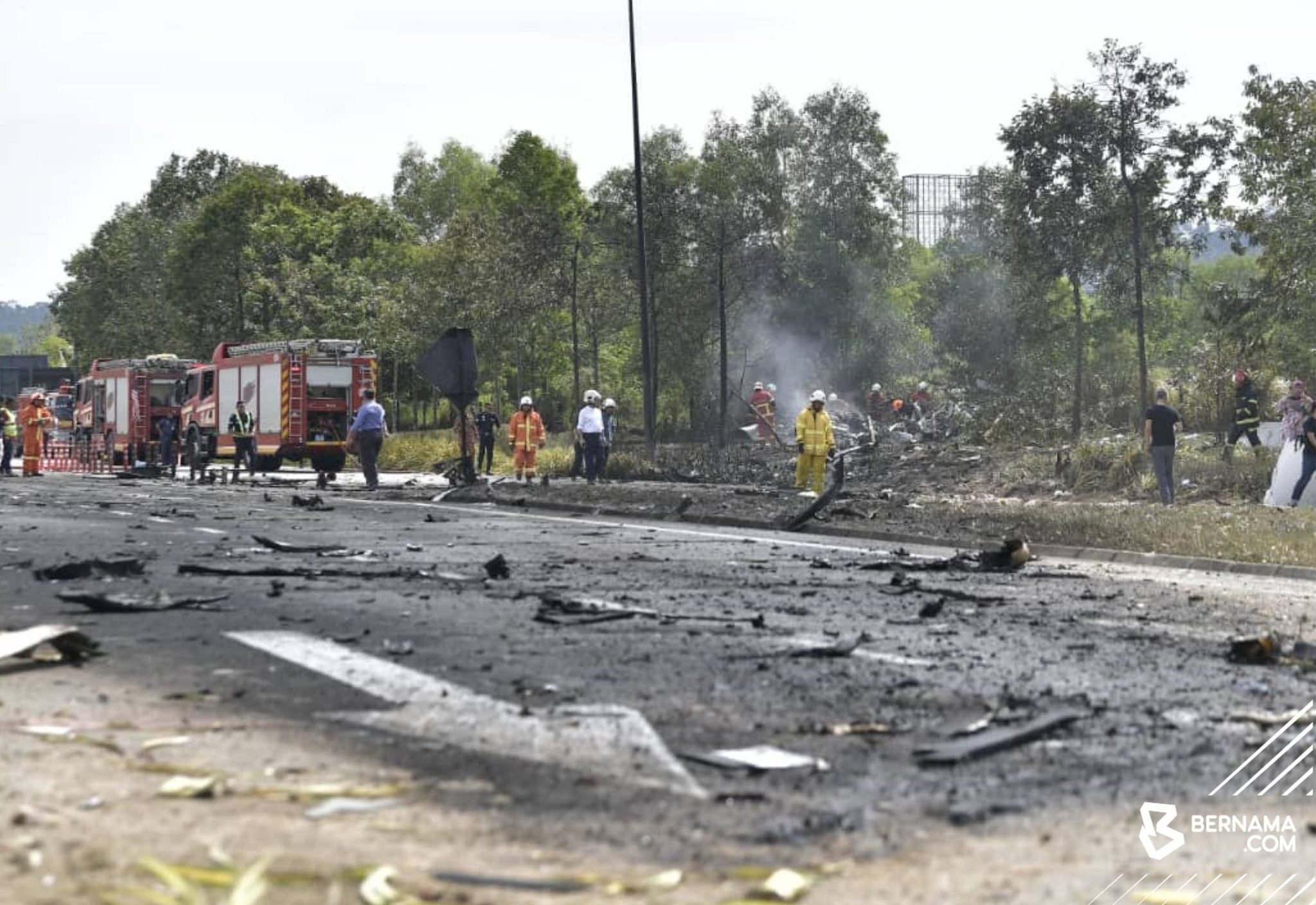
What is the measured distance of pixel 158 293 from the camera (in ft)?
317

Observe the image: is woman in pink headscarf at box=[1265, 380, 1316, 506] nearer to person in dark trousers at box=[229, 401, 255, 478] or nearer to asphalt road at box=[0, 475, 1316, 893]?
asphalt road at box=[0, 475, 1316, 893]

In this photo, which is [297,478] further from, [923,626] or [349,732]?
[349,732]

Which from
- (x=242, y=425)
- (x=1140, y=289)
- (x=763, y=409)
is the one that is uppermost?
(x=1140, y=289)

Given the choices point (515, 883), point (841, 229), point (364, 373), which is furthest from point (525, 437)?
point (841, 229)

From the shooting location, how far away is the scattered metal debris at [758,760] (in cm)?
641

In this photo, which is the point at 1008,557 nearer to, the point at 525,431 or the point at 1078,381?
the point at 525,431

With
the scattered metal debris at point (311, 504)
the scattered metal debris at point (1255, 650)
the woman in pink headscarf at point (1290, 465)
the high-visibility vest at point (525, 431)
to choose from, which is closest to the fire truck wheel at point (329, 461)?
the high-visibility vest at point (525, 431)

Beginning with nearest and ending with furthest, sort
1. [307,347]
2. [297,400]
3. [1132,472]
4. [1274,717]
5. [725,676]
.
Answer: [1274,717], [725,676], [1132,472], [297,400], [307,347]

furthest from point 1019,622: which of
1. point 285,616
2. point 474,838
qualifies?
point 474,838

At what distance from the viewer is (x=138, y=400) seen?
2196 inches

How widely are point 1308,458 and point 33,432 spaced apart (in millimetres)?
32909

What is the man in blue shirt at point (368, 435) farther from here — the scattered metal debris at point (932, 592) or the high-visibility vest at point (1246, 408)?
the scattered metal debris at point (932, 592)

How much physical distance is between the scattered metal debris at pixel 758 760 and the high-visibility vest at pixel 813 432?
74.4 feet

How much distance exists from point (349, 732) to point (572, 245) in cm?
5287
